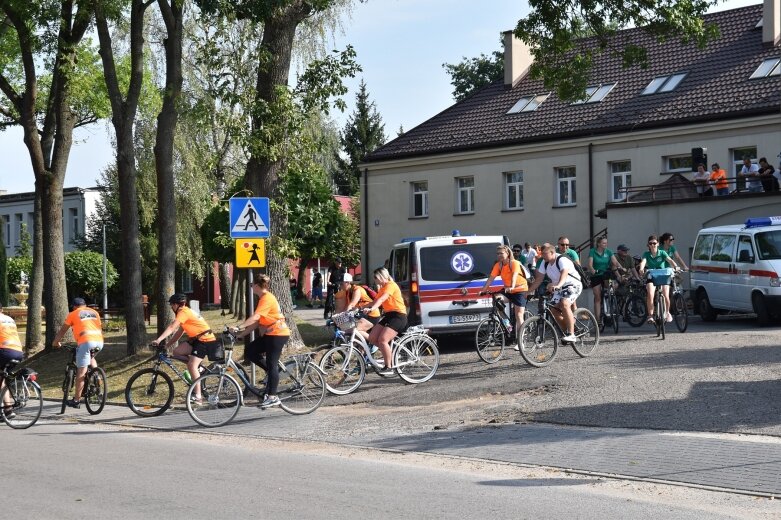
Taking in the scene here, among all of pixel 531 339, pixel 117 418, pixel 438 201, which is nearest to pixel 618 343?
pixel 531 339

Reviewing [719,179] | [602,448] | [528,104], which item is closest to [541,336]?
[602,448]

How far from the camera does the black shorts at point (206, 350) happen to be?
15.0 metres

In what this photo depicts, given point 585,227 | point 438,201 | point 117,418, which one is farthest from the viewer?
point 438,201

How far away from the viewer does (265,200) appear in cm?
1641

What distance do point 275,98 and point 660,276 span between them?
7608 millimetres

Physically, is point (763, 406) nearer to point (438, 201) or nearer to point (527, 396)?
point (527, 396)

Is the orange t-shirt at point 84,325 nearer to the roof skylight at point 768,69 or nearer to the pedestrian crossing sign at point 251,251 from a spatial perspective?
the pedestrian crossing sign at point 251,251

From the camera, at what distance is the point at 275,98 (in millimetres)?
19812

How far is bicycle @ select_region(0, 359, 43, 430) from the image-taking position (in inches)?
598

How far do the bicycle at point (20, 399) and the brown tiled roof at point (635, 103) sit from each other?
898 inches

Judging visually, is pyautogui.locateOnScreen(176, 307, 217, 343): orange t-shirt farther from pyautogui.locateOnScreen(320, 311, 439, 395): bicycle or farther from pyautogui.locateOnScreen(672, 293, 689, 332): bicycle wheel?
pyautogui.locateOnScreen(672, 293, 689, 332): bicycle wheel

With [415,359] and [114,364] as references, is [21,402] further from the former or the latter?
[114,364]

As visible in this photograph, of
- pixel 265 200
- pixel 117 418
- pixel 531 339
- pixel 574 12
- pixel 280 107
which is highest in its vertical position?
pixel 574 12

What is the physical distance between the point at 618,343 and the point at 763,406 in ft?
21.6
